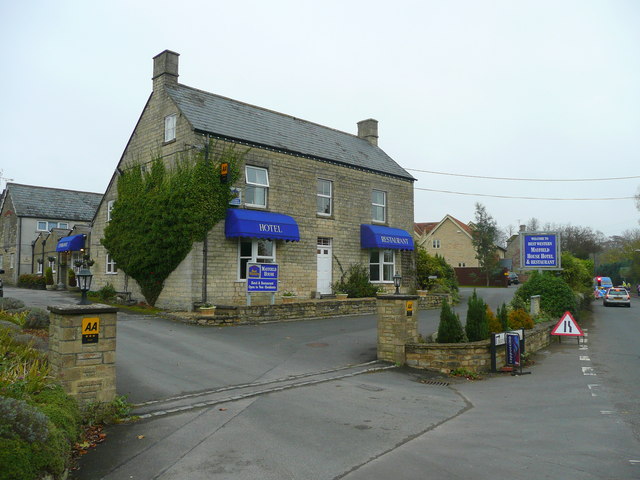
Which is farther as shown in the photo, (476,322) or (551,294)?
(551,294)

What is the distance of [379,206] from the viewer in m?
25.7

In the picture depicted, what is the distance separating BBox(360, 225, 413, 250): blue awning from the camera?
77.6ft

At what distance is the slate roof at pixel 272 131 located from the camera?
19562 mm

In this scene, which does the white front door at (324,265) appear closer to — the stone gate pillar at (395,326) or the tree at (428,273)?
the tree at (428,273)

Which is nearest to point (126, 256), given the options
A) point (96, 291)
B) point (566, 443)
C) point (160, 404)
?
point (96, 291)

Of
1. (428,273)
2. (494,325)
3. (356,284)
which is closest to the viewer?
(494,325)

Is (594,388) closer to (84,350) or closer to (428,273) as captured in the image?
(84,350)

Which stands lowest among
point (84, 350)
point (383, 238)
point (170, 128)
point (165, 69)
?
point (84, 350)

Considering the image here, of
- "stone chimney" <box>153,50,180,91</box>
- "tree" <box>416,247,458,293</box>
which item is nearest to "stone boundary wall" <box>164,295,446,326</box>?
"tree" <box>416,247,458,293</box>

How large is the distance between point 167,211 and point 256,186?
3.67m

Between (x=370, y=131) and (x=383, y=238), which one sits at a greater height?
(x=370, y=131)

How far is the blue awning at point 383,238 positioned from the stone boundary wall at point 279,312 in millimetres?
3438

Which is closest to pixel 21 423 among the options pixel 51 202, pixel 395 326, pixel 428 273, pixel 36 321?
pixel 36 321

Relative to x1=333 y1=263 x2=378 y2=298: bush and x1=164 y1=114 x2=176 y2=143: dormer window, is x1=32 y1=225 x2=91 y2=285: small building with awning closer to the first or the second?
x1=164 y1=114 x2=176 y2=143: dormer window
